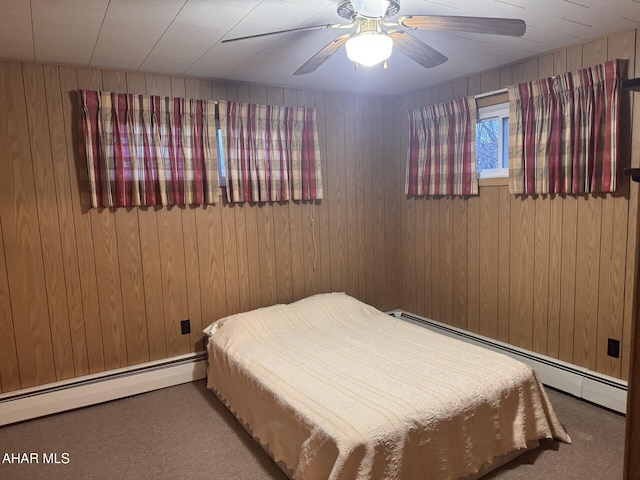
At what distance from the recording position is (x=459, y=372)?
2.27 meters

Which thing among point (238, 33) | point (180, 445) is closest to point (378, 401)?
point (180, 445)

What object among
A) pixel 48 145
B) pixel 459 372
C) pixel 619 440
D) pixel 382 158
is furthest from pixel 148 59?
pixel 619 440

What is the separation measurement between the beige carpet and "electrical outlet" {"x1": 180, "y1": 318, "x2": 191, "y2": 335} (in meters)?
0.50

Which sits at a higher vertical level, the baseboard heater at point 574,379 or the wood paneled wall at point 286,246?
the wood paneled wall at point 286,246

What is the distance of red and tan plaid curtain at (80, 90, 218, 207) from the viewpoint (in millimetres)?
2863

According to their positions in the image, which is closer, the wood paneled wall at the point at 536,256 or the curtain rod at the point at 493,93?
the wood paneled wall at the point at 536,256

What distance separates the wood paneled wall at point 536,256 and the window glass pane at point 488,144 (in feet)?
0.63

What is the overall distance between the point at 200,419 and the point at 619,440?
238cm

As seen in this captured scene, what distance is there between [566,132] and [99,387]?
3464 mm

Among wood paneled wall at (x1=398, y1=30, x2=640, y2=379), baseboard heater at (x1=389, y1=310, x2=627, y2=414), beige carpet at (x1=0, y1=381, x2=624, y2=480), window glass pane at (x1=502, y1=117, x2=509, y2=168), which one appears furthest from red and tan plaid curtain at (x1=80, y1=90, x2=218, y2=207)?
baseboard heater at (x1=389, y1=310, x2=627, y2=414)

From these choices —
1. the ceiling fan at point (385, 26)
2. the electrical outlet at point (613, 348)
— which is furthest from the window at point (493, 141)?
the ceiling fan at point (385, 26)

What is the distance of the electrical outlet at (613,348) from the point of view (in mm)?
2619

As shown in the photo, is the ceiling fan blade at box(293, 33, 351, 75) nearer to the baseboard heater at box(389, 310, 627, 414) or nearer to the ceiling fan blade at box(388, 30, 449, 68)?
the ceiling fan blade at box(388, 30, 449, 68)

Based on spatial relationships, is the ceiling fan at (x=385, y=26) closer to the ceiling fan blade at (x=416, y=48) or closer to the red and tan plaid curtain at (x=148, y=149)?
the ceiling fan blade at (x=416, y=48)
